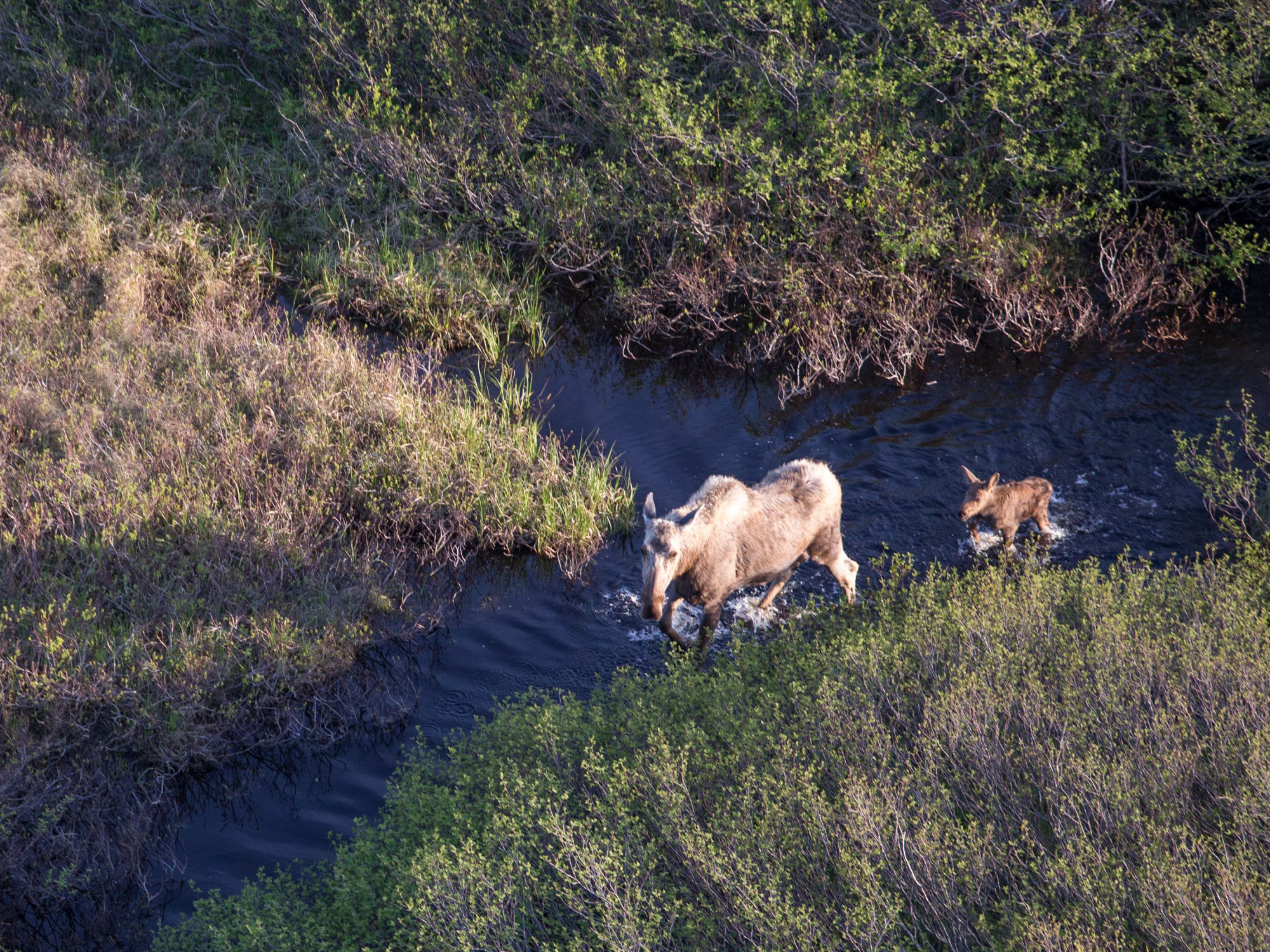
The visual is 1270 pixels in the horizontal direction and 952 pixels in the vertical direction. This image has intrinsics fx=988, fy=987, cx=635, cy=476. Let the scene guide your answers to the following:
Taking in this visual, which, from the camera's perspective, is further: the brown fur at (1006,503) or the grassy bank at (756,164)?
the grassy bank at (756,164)

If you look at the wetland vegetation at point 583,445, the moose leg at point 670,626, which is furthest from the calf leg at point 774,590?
the moose leg at point 670,626

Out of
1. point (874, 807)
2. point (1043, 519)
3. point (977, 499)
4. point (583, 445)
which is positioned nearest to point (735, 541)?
point (977, 499)

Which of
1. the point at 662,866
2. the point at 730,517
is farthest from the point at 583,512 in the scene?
the point at 662,866

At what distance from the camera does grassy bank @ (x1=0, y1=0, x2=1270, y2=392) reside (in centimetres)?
1243

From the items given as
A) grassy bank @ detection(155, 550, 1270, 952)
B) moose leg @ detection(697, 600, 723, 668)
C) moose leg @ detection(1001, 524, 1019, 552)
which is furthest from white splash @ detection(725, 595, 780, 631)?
moose leg @ detection(1001, 524, 1019, 552)

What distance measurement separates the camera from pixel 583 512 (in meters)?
10.0

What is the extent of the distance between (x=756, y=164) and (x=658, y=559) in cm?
712

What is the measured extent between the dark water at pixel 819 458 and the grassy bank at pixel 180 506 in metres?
0.49

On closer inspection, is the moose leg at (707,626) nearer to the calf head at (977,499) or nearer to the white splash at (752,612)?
the white splash at (752,612)

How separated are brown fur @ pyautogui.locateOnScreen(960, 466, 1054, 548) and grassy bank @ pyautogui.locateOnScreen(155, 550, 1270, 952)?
1811 mm

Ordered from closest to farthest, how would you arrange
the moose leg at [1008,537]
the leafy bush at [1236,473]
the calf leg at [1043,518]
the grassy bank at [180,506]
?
1. the grassy bank at [180,506]
2. the leafy bush at [1236,473]
3. the moose leg at [1008,537]
4. the calf leg at [1043,518]

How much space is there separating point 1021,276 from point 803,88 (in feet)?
12.6

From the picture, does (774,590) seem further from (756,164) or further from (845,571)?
(756,164)

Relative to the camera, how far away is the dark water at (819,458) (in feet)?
25.5
